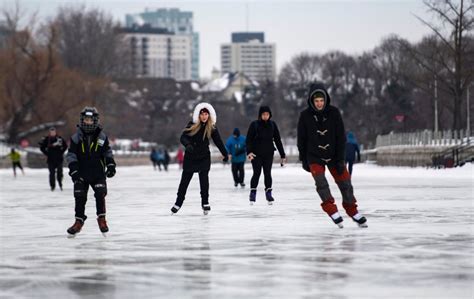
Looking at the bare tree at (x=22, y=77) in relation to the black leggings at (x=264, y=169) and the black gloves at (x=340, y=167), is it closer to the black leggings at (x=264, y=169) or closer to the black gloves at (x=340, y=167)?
the black leggings at (x=264, y=169)

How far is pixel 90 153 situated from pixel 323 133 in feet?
9.18

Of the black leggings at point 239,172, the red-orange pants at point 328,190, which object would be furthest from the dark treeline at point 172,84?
the red-orange pants at point 328,190

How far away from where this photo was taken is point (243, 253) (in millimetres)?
11266

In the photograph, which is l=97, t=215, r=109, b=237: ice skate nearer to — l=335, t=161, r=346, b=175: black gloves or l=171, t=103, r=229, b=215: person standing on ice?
l=335, t=161, r=346, b=175: black gloves

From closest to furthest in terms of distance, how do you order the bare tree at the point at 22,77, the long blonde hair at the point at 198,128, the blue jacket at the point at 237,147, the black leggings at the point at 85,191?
the black leggings at the point at 85,191 < the long blonde hair at the point at 198,128 < the blue jacket at the point at 237,147 < the bare tree at the point at 22,77

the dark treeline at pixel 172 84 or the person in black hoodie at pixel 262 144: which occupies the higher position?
the dark treeline at pixel 172 84

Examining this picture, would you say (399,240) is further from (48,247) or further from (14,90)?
(14,90)

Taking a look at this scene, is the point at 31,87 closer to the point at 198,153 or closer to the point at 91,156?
the point at 198,153

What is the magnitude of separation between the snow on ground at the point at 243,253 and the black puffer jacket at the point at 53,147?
8.72 metres

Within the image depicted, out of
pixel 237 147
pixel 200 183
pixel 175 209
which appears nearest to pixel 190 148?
pixel 200 183

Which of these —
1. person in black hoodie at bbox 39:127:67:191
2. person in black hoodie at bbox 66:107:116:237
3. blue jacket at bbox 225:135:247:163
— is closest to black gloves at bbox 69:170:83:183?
person in black hoodie at bbox 66:107:116:237

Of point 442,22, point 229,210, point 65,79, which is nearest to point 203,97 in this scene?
point 65,79

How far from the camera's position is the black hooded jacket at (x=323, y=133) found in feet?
45.7

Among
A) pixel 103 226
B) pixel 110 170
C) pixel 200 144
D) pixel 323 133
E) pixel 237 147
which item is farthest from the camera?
pixel 237 147
